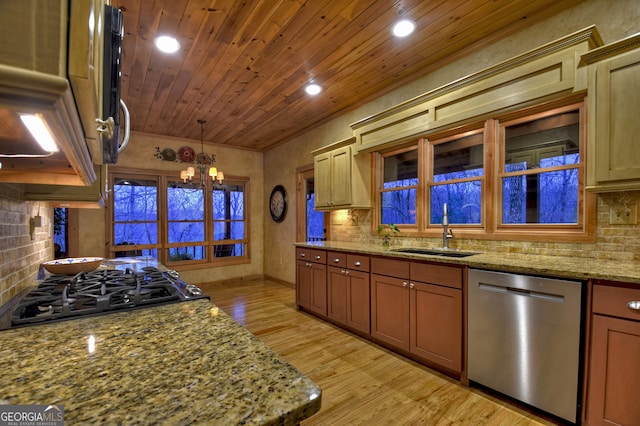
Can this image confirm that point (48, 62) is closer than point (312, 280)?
Yes

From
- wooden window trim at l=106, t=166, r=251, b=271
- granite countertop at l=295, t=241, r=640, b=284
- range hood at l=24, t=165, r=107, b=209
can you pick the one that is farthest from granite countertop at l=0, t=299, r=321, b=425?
wooden window trim at l=106, t=166, r=251, b=271

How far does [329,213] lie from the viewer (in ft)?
14.9

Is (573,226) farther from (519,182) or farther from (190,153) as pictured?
(190,153)

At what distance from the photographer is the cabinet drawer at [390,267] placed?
2518 mm

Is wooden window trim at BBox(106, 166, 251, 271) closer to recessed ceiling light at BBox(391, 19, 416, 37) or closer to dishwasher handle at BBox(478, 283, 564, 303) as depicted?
recessed ceiling light at BBox(391, 19, 416, 37)

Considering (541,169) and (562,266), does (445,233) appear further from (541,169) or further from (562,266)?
(562,266)

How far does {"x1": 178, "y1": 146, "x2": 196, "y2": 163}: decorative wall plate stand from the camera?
17.6 ft

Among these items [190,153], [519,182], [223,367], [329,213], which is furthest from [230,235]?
[223,367]

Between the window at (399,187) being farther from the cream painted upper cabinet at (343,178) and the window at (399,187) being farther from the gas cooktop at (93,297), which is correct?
the gas cooktop at (93,297)

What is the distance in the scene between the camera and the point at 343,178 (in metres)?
3.72

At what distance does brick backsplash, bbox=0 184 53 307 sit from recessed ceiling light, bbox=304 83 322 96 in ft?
8.75

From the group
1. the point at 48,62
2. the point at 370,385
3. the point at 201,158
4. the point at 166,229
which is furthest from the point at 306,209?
the point at 48,62

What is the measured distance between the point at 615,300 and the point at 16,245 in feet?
10.0

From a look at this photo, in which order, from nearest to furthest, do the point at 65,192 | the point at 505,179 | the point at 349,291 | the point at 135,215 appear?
the point at 65,192 < the point at 505,179 < the point at 349,291 < the point at 135,215
